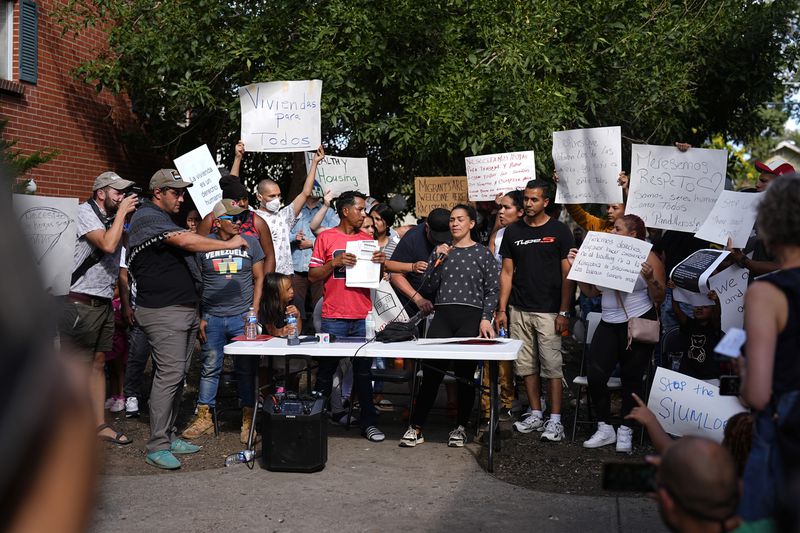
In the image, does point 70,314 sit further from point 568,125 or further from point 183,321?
point 568,125

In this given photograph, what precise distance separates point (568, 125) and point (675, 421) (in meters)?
6.00

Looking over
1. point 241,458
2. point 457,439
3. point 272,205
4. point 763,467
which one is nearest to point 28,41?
point 272,205

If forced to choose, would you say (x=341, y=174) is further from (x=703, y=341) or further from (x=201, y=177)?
(x=703, y=341)

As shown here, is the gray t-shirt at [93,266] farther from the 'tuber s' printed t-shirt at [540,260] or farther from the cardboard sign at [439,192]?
the cardboard sign at [439,192]

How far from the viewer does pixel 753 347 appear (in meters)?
3.14

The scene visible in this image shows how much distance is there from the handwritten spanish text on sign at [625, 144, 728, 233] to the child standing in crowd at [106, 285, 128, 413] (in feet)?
16.6

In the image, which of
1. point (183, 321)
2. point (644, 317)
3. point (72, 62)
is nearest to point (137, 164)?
point (72, 62)

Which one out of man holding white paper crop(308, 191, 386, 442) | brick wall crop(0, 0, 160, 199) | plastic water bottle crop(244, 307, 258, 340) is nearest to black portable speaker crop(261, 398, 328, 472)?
plastic water bottle crop(244, 307, 258, 340)

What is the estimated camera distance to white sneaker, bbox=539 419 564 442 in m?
7.99

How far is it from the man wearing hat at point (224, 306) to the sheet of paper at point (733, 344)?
529 cm

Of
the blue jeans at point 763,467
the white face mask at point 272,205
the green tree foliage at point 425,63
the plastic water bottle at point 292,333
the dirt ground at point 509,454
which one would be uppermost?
the green tree foliage at point 425,63

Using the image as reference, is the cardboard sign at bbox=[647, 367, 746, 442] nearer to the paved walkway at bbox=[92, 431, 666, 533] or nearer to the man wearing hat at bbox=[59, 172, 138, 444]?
the paved walkway at bbox=[92, 431, 666, 533]


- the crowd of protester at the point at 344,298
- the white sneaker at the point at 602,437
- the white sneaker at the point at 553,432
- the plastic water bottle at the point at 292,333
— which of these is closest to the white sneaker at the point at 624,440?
the crowd of protester at the point at 344,298

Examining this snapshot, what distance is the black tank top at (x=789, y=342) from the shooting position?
10.2 feet
